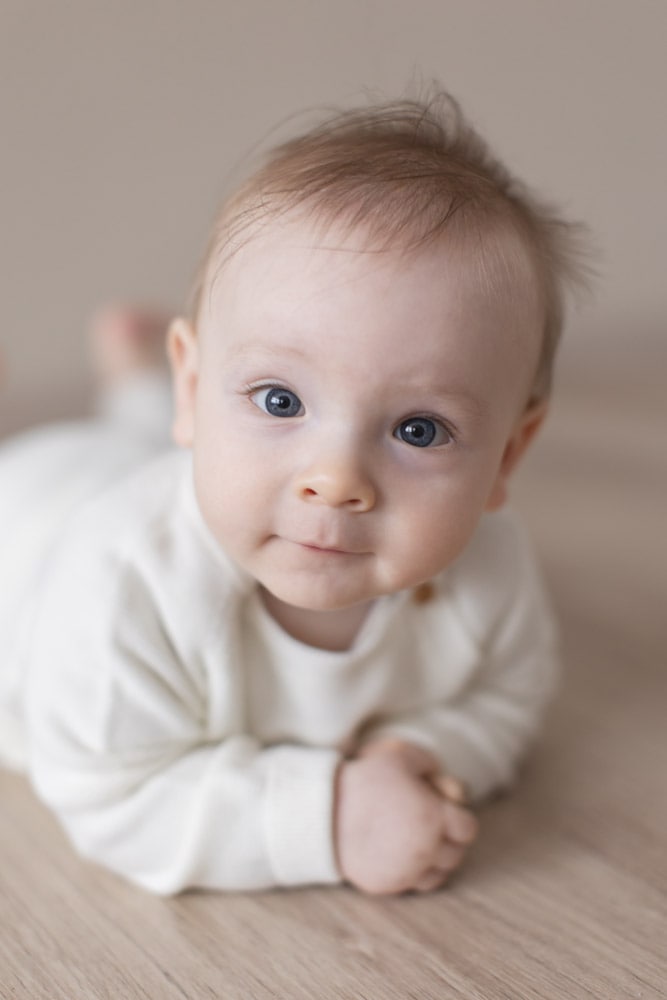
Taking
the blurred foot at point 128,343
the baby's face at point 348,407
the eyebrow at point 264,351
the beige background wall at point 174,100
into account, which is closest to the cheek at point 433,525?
the baby's face at point 348,407

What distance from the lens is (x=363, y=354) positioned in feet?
2.33

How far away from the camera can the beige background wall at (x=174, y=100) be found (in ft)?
6.69

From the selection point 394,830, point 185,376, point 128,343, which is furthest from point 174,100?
point 394,830

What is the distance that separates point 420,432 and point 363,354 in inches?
2.7

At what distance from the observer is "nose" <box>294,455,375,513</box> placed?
2.36 feet

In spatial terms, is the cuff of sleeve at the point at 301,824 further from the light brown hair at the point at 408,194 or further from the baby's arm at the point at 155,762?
the light brown hair at the point at 408,194

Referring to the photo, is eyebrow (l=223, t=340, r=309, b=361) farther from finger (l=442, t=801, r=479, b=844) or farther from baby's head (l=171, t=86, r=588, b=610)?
finger (l=442, t=801, r=479, b=844)

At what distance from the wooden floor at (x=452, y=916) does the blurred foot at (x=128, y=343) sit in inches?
23.9

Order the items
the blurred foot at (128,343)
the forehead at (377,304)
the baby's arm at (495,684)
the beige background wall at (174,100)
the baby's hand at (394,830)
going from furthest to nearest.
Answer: the beige background wall at (174,100), the blurred foot at (128,343), the baby's arm at (495,684), the baby's hand at (394,830), the forehead at (377,304)

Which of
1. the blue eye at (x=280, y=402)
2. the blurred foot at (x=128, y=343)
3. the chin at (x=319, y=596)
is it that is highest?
the blue eye at (x=280, y=402)

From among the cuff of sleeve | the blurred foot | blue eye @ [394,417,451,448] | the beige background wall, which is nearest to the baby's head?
blue eye @ [394,417,451,448]

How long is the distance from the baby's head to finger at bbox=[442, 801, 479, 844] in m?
0.16

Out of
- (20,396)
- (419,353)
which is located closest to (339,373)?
(419,353)

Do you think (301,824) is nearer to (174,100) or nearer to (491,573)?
(491,573)
